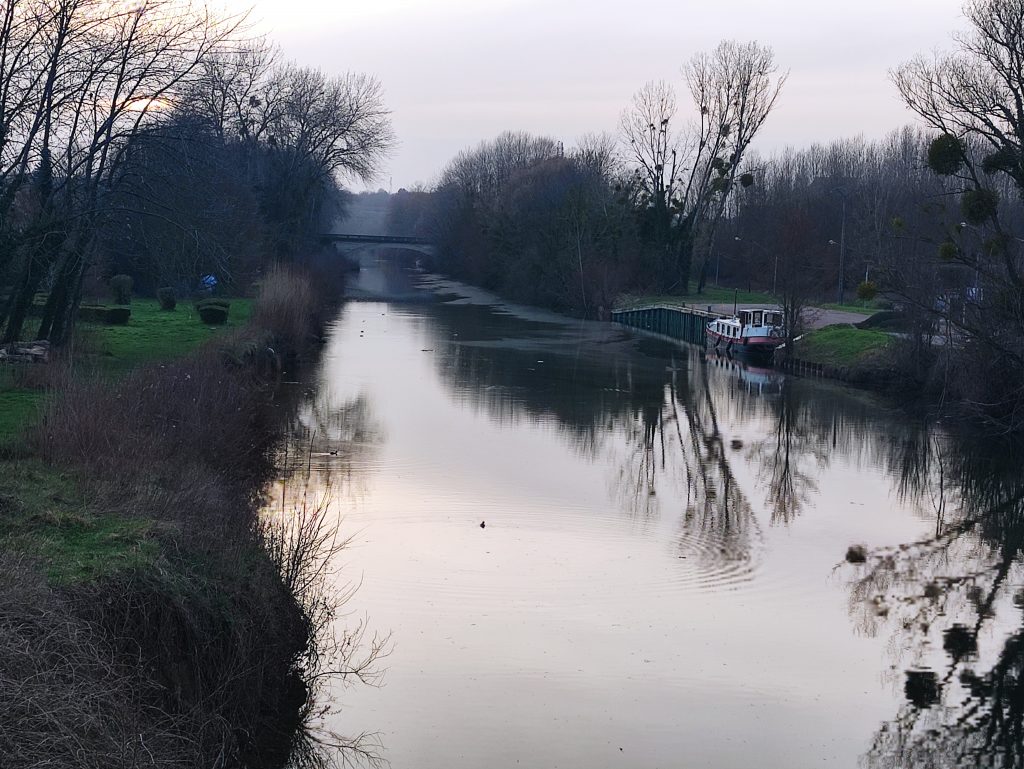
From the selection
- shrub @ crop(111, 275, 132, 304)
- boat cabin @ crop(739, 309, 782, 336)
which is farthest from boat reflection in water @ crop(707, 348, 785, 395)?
shrub @ crop(111, 275, 132, 304)

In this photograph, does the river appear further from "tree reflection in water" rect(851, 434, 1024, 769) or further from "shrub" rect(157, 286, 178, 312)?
"shrub" rect(157, 286, 178, 312)

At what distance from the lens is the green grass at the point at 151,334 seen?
82.6 ft

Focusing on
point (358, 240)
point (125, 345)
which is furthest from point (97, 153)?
point (358, 240)

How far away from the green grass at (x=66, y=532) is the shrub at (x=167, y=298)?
103 ft

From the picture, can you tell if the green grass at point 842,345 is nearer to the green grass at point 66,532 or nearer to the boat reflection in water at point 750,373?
the boat reflection in water at point 750,373

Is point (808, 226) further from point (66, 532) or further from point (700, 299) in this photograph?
point (66, 532)

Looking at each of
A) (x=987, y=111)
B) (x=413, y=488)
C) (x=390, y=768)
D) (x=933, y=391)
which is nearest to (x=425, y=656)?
(x=390, y=768)

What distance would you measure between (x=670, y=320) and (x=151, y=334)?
96.0 feet

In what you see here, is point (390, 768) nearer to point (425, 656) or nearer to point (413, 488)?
point (425, 656)

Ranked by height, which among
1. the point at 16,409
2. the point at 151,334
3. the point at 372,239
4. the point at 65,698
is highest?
the point at 372,239

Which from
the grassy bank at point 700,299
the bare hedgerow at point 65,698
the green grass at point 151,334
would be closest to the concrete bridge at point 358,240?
the grassy bank at point 700,299

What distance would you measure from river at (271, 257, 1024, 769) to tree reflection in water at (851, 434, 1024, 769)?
38 millimetres

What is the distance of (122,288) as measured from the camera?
4322 centimetres

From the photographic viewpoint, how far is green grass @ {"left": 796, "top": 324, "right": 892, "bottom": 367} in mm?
35656
